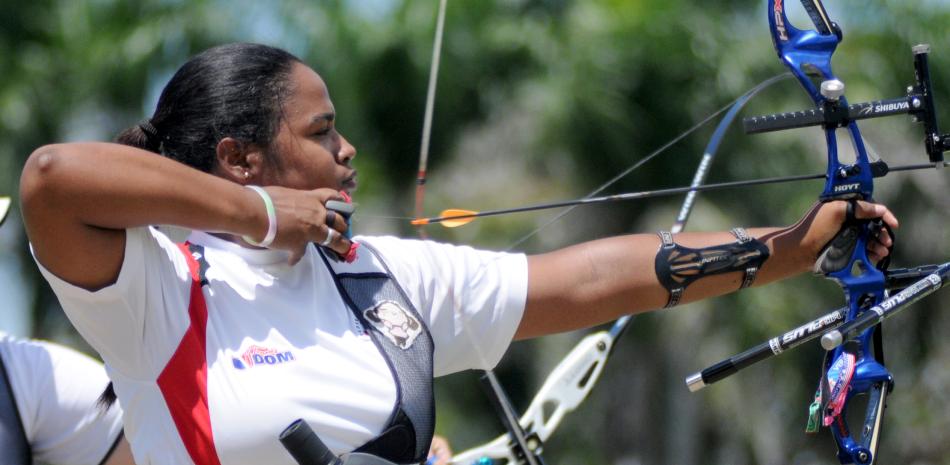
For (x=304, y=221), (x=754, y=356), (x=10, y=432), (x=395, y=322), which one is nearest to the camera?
(x=304, y=221)

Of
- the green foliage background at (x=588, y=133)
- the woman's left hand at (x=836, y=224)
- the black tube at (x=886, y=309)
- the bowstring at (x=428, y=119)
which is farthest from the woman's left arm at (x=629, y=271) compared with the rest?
the green foliage background at (x=588, y=133)

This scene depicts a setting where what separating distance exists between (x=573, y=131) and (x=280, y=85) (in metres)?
10.1

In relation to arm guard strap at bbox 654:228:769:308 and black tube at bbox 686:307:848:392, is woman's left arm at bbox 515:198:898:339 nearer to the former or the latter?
arm guard strap at bbox 654:228:769:308

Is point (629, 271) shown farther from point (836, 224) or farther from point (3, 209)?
point (3, 209)

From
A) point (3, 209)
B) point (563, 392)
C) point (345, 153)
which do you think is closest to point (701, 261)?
point (345, 153)

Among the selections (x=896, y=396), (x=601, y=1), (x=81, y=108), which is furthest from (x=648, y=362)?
(x=81, y=108)

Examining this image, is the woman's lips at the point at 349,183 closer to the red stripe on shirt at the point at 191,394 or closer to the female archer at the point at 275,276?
the female archer at the point at 275,276

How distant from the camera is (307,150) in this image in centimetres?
240

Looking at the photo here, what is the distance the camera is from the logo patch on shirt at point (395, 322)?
232 centimetres

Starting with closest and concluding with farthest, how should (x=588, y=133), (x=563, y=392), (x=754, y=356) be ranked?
(x=754, y=356), (x=563, y=392), (x=588, y=133)

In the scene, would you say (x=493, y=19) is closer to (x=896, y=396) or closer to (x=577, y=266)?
(x=896, y=396)

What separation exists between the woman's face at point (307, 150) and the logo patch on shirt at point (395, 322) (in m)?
0.22

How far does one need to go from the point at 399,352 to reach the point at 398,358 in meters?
0.01

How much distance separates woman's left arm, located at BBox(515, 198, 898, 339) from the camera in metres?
2.52
